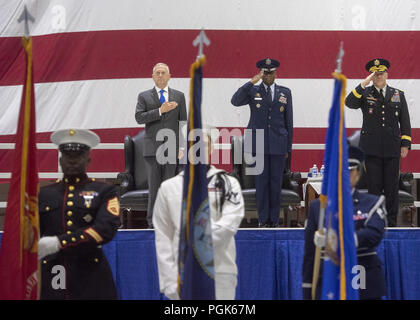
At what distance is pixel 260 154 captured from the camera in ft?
17.0

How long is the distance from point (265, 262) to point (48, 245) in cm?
204

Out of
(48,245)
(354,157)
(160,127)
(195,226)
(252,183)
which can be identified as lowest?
(48,245)

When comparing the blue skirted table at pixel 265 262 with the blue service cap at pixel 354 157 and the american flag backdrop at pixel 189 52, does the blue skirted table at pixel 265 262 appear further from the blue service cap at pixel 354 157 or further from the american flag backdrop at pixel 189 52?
the american flag backdrop at pixel 189 52

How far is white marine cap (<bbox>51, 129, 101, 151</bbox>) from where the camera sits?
3148 millimetres

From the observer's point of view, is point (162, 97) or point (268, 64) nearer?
point (268, 64)

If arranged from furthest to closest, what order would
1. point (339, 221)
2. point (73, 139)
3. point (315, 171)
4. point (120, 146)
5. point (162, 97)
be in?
point (120, 146)
point (315, 171)
point (162, 97)
point (73, 139)
point (339, 221)

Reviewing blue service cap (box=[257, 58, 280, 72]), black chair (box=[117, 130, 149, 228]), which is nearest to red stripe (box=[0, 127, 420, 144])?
black chair (box=[117, 130, 149, 228])

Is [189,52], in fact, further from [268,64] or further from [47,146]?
[47,146]

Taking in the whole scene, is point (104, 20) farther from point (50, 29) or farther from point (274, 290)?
point (274, 290)

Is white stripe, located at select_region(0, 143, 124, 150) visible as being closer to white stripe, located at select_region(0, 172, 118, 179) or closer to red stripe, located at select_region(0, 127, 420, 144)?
red stripe, located at select_region(0, 127, 420, 144)

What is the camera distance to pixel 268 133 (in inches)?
204

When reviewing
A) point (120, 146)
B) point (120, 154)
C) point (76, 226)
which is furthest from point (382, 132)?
point (76, 226)

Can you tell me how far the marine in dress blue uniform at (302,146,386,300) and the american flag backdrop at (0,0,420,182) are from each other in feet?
11.1
